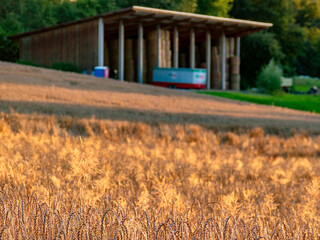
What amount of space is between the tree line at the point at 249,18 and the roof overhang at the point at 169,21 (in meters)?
7.48

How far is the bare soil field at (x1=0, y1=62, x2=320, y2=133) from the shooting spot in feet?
46.0

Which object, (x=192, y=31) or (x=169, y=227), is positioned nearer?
(x=169, y=227)

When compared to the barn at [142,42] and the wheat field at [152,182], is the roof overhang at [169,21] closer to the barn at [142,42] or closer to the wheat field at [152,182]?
the barn at [142,42]

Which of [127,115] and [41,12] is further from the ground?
[41,12]

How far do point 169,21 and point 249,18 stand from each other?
94.7 ft

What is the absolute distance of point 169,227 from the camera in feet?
11.8

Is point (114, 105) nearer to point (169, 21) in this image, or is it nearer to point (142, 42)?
point (142, 42)

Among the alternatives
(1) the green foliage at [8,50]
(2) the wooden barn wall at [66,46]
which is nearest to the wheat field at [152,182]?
(2) the wooden barn wall at [66,46]

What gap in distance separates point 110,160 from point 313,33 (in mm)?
70347

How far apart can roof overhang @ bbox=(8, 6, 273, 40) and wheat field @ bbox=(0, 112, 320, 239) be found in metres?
20.1

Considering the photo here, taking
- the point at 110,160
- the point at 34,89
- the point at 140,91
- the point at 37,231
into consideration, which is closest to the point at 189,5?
the point at 140,91

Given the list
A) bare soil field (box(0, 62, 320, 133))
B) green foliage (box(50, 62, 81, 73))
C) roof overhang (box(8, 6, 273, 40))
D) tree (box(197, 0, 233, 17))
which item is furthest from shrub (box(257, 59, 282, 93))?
tree (box(197, 0, 233, 17))

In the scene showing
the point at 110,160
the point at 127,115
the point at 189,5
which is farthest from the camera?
the point at 189,5

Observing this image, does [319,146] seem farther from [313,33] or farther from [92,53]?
[313,33]
